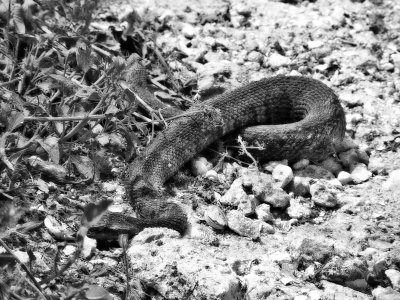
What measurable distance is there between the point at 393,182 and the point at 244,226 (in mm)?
1382

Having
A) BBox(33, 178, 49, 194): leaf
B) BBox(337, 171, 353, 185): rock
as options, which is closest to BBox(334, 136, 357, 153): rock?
BBox(337, 171, 353, 185): rock

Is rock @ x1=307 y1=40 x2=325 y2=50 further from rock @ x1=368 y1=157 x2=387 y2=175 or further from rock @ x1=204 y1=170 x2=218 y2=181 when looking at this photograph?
rock @ x1=204 y1=170 x2=218 y2=181

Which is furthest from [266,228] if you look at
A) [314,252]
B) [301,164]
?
[301,164]

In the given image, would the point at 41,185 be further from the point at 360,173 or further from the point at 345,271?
the point at 360,173

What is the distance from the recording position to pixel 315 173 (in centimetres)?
632

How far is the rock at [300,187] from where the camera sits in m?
6.04

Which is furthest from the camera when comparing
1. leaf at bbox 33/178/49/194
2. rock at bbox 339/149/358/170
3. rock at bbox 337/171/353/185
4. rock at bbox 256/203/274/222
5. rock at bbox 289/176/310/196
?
rock at bbox 339/149/358/170

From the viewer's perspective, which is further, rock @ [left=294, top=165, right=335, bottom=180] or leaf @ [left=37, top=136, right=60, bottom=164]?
rock @ [left=294, top=165, right=335, bottom=180]

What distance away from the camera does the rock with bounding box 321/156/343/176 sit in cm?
643

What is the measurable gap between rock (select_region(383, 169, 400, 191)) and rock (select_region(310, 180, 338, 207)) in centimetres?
40

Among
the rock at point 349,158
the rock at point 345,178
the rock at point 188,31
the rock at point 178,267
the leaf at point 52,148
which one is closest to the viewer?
the rock at point 178,267

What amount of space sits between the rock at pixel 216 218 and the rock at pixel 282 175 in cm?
82

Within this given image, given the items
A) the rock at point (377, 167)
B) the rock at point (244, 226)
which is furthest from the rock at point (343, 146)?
the rock at point (244, 226)

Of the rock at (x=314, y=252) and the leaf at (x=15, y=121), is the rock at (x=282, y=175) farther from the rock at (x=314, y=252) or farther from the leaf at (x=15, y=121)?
the leaf at (x=15, y=121)
